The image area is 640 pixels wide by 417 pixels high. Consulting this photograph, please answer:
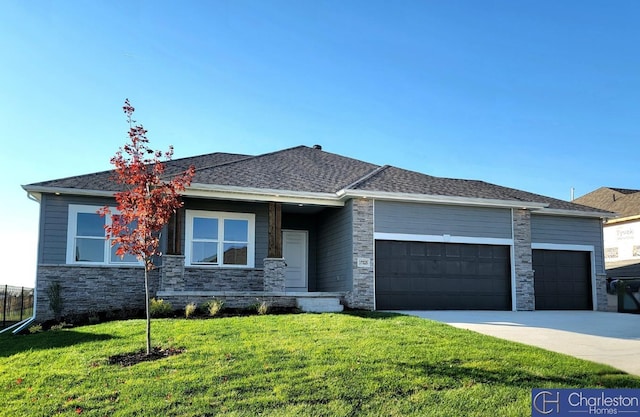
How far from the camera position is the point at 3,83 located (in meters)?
11.5

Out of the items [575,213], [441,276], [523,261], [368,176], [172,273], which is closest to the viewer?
[172,273]

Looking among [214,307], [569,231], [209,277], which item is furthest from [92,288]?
[569,231]

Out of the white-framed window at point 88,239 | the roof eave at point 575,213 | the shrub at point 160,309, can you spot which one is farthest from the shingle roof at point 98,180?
the roof eave at point 575,213

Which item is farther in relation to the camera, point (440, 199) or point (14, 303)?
point (14, 303)

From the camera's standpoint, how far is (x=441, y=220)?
1586cm

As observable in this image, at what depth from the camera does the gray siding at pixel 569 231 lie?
57.8 feet

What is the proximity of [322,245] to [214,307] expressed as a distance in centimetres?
575

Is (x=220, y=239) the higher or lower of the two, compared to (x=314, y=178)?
lower

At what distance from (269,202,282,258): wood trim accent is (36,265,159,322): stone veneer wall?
11.2 ft

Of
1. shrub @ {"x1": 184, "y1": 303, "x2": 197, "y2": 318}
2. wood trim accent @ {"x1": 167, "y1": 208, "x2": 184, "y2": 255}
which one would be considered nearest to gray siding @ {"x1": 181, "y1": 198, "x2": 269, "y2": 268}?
wood trim accent @ {"x1": 167, "y1": 208, "x2": 184, "y2": 255}

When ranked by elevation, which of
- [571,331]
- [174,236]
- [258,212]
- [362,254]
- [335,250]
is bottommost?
[571,331]

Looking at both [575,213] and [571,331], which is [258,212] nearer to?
[571,331]

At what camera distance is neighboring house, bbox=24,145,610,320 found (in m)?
14.5

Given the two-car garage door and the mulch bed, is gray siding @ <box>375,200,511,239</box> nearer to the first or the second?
the two-car garage door
